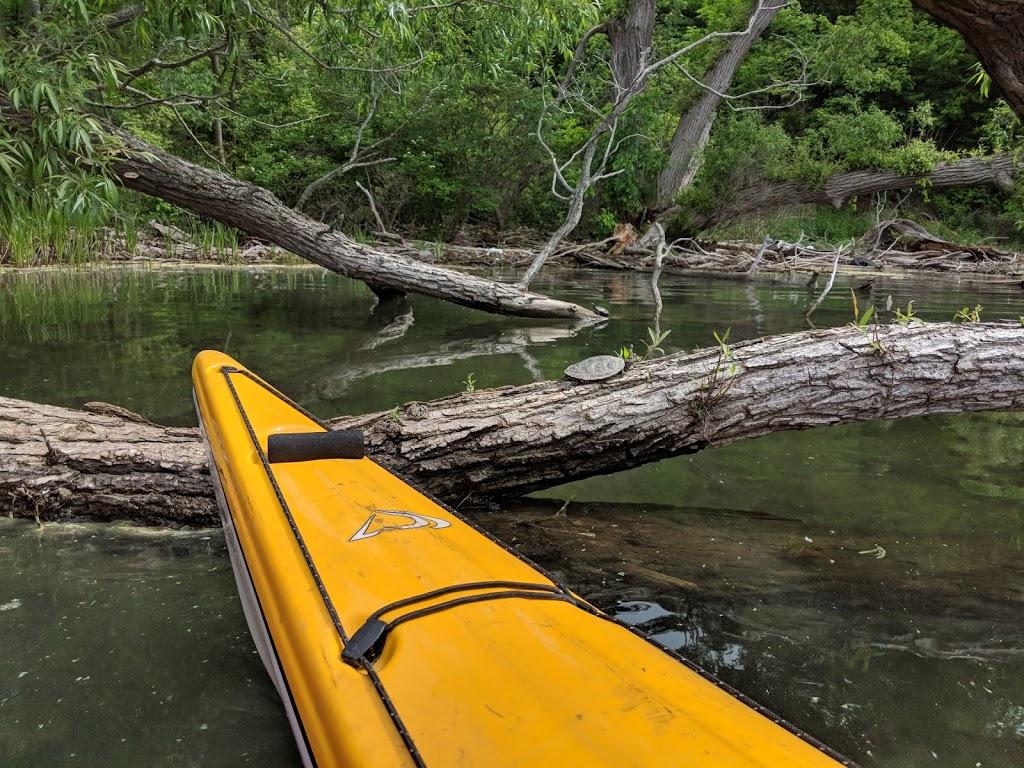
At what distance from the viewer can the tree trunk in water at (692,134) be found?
16.4 m

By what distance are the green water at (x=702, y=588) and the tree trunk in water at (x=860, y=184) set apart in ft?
39.8

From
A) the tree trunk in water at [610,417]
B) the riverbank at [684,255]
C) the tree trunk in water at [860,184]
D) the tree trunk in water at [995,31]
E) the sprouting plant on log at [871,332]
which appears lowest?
the riverbank at [684,255]

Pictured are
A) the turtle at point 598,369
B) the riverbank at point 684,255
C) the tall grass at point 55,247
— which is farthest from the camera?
the riverbank at point 684,255

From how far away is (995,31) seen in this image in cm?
403

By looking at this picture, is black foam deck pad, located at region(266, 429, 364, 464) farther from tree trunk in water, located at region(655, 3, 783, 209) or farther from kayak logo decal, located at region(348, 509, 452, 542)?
tree trunk in water, located at region(655, 3, 783, 209)

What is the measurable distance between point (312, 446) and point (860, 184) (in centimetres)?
1698

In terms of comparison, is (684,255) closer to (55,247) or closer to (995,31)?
(995,31)

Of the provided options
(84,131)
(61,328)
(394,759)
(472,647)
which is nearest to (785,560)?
(472,647)

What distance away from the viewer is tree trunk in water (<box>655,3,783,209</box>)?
53.7ft

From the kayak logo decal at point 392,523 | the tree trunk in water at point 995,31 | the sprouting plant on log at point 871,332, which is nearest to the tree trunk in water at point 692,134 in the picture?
the tree trunk in water at point 995,31

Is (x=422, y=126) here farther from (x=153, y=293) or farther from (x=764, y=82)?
(x=764, y=82)

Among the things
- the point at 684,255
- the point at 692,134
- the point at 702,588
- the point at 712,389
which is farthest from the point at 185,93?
the point at 692,134

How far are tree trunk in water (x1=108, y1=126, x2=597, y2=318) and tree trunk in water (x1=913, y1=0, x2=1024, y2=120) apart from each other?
451cm

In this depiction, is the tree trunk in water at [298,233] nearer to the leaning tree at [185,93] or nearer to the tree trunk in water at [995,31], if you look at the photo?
the leaning tree at [185,93]
